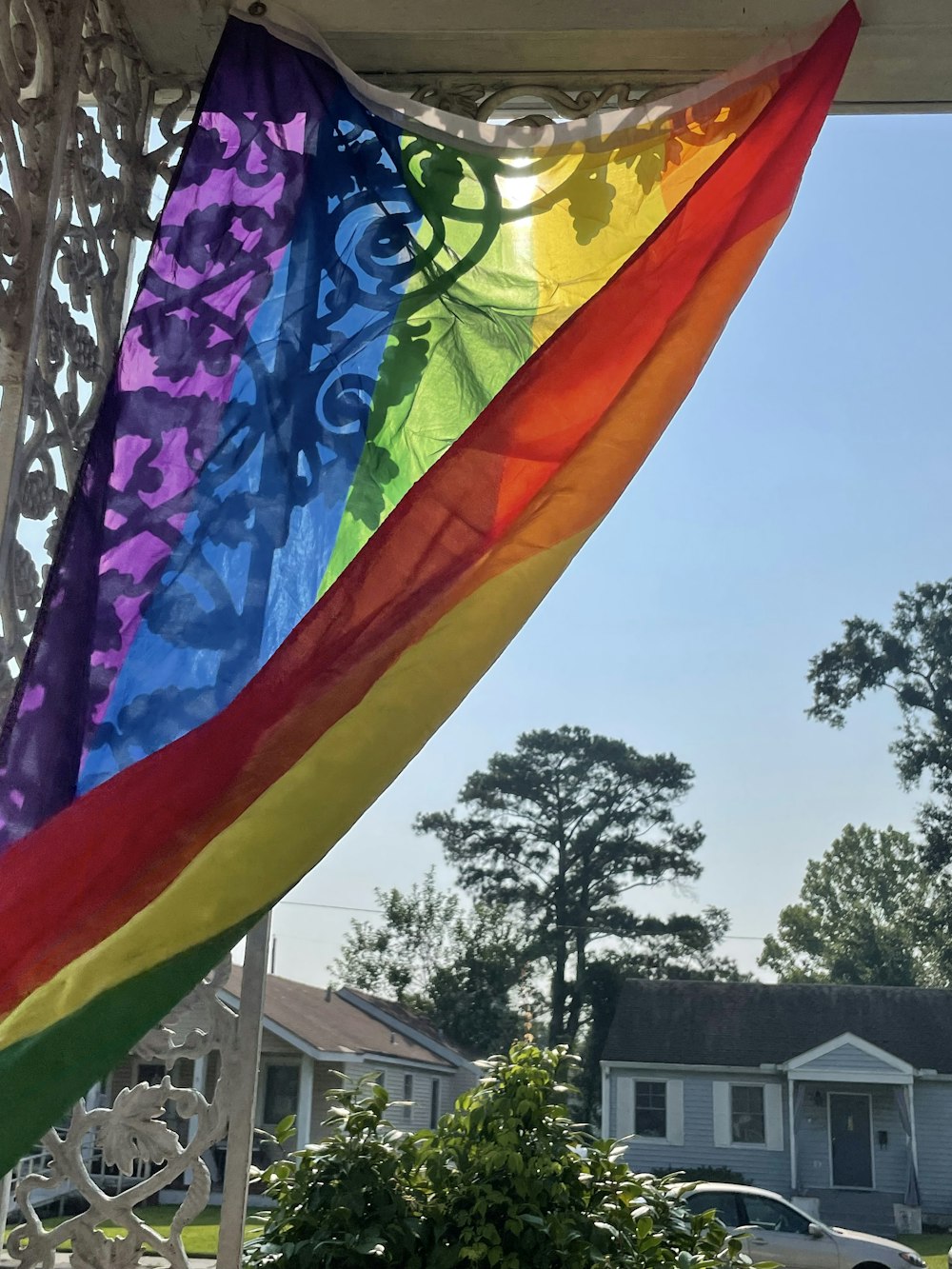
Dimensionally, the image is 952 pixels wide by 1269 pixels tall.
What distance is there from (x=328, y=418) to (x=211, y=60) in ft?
1.54

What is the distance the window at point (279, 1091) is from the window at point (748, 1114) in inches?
211

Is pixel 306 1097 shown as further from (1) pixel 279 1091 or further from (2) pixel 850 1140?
(2) pixel 850 1140

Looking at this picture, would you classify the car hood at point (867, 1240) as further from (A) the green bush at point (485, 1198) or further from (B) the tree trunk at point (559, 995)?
(B) the tree trunk at point (559, 995)

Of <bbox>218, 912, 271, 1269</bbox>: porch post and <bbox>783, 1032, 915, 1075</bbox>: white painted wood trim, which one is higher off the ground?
<bbox>783, 1032, 915, 1075</bbox>: white painted wood trim

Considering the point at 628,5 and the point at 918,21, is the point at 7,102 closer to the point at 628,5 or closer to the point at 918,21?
the point at 628,5

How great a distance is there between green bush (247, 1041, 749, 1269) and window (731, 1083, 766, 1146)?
13951 millimetres

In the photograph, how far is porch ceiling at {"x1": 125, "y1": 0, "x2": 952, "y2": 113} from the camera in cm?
137

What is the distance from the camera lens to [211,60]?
140 cm

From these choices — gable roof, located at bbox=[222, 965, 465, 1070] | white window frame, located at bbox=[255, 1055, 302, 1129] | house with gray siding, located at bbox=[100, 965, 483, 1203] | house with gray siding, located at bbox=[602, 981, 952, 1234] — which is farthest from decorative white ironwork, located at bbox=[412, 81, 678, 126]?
house with gray siding, located at bbox=[602, 981, 952, 1234]

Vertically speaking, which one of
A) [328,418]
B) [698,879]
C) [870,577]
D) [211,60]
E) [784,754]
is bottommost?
[328,418]

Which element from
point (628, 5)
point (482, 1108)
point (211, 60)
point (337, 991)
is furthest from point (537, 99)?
point (337, 991)

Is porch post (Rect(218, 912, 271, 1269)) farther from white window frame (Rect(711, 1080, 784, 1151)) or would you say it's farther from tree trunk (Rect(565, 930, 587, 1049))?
tree trunk (Rect(565, 930, 587, 1049))

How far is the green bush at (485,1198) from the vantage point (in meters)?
1.24

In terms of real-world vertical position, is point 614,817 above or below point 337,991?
above
